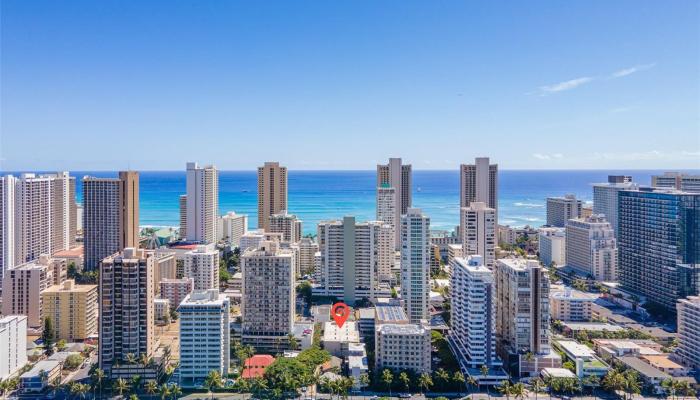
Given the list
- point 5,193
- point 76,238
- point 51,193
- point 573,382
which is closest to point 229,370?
point 573,382

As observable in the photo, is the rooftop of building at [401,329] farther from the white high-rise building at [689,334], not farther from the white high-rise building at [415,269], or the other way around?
the white high-rise building at [689,334]

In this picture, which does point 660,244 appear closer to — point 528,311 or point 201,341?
point 528,311

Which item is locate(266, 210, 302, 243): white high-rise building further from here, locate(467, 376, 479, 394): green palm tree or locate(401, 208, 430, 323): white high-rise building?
locate(467, 376, 479, 394): green palm tree

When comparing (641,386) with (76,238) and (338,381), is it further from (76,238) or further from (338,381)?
(76,238)

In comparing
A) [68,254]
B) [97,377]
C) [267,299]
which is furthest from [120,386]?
[68,254]

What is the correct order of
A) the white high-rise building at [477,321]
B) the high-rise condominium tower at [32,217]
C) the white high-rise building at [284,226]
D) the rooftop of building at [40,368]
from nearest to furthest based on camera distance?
the rooftop of building at [40,368] → the white high-rise building at [477,321] → the high-rise condominium tower at [32,217] → the white high-rise building at [284,226]

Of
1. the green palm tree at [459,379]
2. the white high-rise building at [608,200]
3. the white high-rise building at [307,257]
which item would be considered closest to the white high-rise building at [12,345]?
the green palm tree at [459,379]

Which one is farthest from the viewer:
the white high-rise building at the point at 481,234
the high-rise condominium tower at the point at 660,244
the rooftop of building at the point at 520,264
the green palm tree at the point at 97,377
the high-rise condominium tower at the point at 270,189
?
the high-rise condominium tower at the point at 270,189
